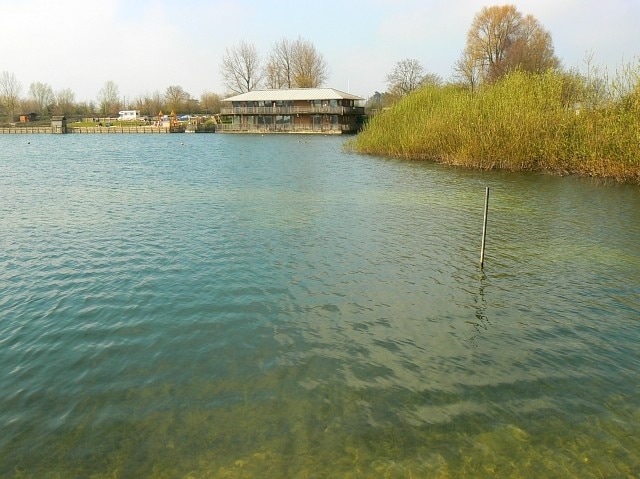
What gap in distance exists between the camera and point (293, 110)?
81.7 m

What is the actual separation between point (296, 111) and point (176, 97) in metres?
65.3

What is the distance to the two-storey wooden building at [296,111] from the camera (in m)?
80.2

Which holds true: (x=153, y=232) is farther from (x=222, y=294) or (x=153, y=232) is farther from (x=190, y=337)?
(x=190, y=337)

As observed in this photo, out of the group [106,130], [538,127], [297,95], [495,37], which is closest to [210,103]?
[106,130]

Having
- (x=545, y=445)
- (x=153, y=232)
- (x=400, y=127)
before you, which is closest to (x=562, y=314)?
(x=545, y=445)

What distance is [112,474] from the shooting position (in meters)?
5.36

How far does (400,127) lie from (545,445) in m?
35.0

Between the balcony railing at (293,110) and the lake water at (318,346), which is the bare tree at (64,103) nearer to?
the balcony railing at (293,110)

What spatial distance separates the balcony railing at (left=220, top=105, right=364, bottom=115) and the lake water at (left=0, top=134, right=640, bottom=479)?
212ft

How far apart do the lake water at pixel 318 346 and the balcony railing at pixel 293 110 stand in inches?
2546

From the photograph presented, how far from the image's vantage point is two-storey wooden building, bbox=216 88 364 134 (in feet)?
263

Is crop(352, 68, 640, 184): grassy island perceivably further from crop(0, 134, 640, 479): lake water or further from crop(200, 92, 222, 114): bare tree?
crop(200, 92, 222, 114): bare tree

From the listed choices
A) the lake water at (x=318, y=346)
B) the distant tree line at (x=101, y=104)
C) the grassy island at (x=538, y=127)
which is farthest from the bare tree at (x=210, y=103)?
the lake water at (x=318, y=346)

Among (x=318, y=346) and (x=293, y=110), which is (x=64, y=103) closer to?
(x=293, y=110)
